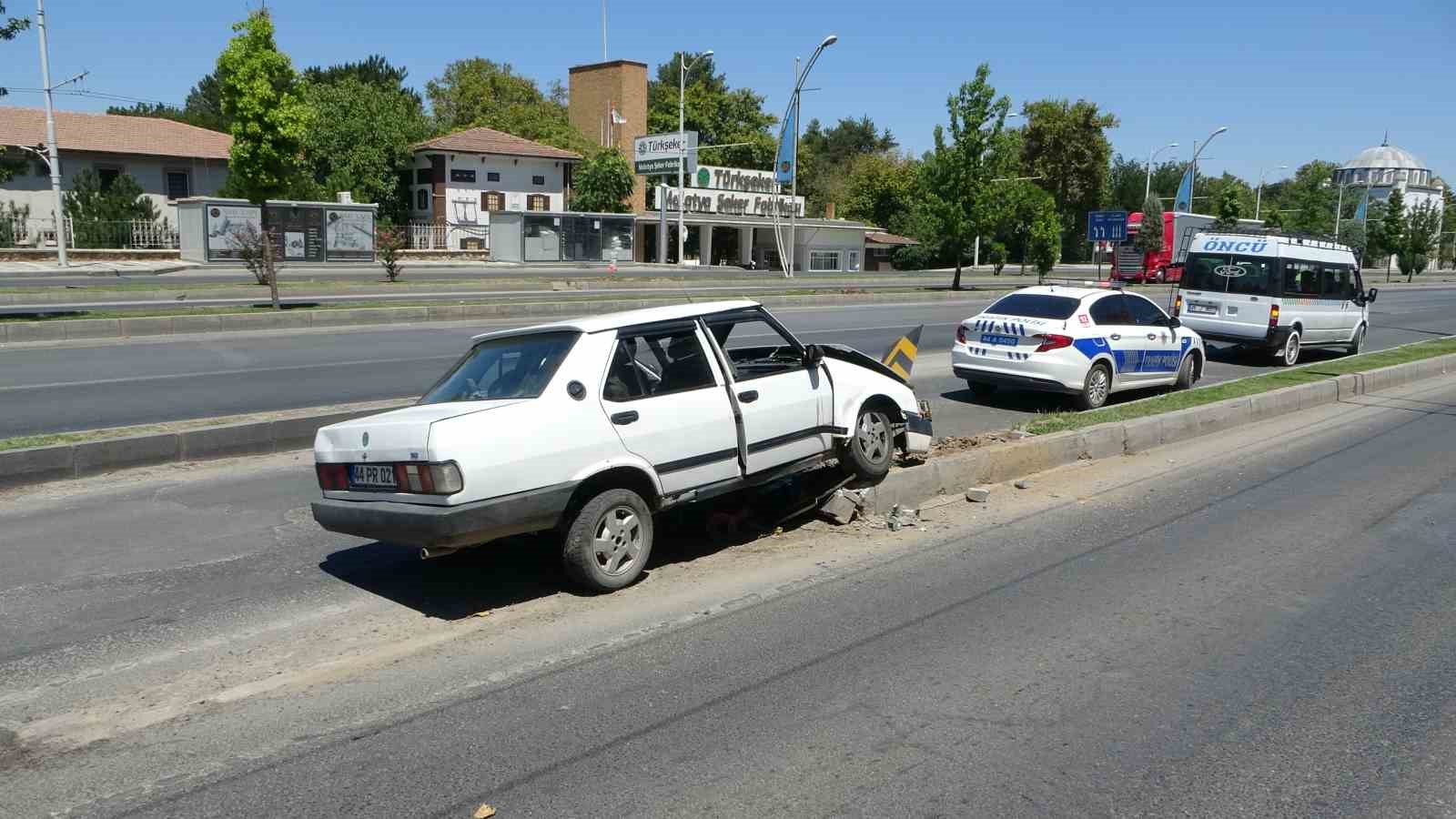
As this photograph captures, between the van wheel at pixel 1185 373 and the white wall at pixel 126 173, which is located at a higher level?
the white wall at pixel 126 173

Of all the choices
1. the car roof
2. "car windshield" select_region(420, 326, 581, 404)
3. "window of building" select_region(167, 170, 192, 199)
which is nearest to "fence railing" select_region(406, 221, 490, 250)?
A: "window of building" select_region(167, 170, 192, 199)

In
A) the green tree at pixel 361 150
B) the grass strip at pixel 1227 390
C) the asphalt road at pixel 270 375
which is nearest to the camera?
the grass strip at pixel 1227 390

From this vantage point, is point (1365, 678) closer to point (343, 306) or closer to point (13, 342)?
point (13, 342)

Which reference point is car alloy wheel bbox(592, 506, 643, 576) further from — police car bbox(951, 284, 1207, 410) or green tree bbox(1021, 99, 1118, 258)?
green tree bbox(1021, 99, 1118, 258)

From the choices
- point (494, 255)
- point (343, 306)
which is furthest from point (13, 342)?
point (494, 255)

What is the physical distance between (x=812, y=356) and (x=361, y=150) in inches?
2157

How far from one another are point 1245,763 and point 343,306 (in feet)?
73.6

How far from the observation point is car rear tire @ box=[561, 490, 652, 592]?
6.08 meters

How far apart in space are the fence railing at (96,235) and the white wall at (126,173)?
2.85 meters

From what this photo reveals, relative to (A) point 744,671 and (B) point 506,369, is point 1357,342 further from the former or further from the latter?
(A) point 744,671

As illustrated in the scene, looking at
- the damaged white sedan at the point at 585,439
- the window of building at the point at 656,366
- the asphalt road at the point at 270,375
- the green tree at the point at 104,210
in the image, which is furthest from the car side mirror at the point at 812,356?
the green tree at the point at 104,210

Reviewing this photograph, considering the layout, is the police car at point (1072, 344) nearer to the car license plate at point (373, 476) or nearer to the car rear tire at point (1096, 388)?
the car rear tire at point (1096, 388)

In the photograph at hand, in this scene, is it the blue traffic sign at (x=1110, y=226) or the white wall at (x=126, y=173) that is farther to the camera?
the white wall at (x=126, y=173)

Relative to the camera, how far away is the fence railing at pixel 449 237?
5319cm
